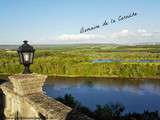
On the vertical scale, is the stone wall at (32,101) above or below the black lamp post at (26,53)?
below

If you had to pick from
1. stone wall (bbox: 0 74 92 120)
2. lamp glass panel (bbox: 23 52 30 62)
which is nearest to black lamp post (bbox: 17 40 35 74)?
lamp glass panel (bbox: 23 52 30 62)

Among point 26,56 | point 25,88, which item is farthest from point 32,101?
point 26,56

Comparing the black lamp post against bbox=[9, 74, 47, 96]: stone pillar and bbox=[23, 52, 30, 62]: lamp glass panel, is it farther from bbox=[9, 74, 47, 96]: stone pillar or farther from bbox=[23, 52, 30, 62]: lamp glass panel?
bbox=[9, 74, 47, 96]: stone pillar

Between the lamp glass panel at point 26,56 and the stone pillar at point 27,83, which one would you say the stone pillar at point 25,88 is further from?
the lamp glass panel at point 26,56

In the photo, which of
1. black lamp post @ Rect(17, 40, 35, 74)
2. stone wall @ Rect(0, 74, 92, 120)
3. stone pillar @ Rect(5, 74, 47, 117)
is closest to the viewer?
stone wall @ Rect(0, 74, 92, 120)

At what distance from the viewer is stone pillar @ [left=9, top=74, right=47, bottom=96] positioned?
4.20m

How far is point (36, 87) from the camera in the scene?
171 inches

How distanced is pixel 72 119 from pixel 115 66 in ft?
207

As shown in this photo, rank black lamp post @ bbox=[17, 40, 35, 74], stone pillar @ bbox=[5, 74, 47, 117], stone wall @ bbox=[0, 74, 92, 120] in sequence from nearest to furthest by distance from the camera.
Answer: stone wall @ bbox=[0, 74, 92, 120], stone pillar @ bbox=[5, 74, 47, 117], black lamp post @ bbox=[17, 40, 35, 74]

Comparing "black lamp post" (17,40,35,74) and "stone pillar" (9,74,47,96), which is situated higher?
"black lamp post" (17,40,35,74)

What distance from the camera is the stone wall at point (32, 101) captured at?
3570 mm

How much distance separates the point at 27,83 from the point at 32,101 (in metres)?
0.36

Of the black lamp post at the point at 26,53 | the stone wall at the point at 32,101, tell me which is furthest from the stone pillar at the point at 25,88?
the black lamp post at the point at 26,53

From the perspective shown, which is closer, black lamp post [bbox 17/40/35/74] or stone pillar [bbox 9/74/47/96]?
stone pillar [bbox 9/74/47/96]
